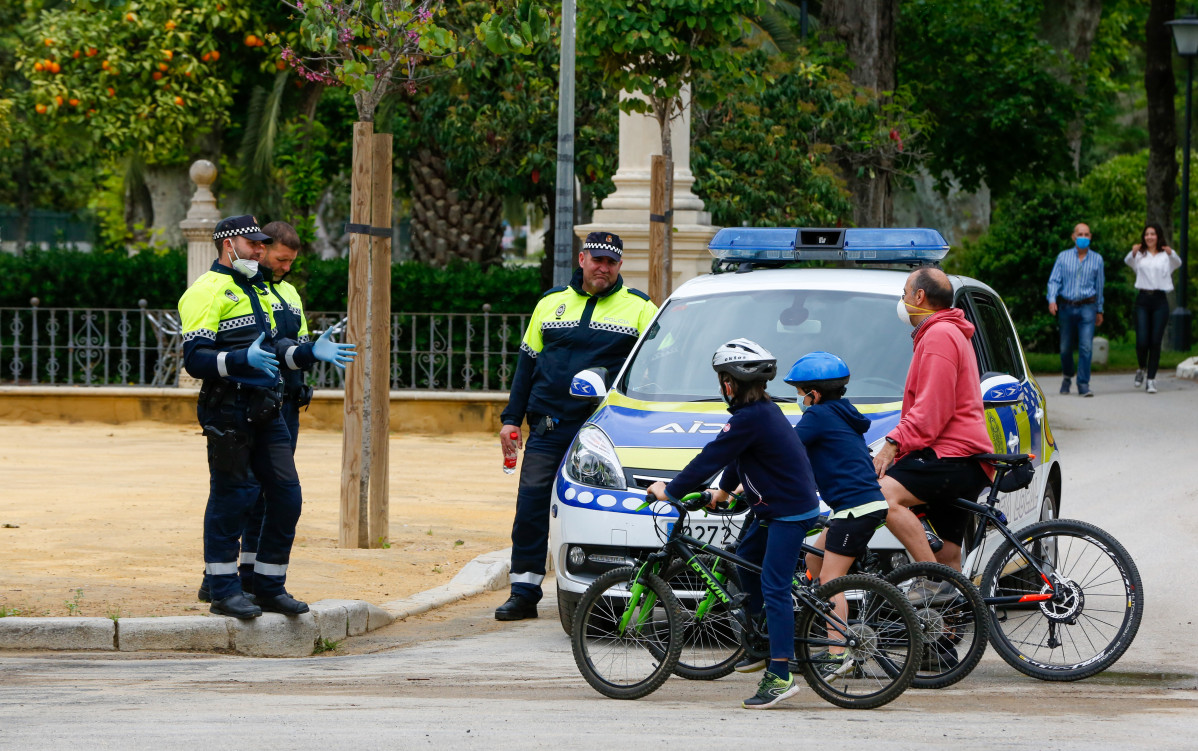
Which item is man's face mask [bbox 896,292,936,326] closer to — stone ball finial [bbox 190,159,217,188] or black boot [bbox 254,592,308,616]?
black boot [bbox 254,592,308,616]

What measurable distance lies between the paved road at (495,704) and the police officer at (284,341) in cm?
68

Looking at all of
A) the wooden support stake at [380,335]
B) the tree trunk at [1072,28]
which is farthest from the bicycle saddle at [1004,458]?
the tree trunk at [1072,28]

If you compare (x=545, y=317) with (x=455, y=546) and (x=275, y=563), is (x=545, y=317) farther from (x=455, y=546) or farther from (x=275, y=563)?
(x=455, y=546)

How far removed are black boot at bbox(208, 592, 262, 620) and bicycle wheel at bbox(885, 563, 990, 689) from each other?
291 cm

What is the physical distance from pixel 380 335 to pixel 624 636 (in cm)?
405

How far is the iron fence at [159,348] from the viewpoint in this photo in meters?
17.3

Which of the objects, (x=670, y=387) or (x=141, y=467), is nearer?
(x=670, y=387)

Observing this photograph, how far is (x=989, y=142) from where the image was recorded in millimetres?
26875

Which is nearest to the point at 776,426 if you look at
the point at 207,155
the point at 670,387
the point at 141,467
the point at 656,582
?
the point at 656,582

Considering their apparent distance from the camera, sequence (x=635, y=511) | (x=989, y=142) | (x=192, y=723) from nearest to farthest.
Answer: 1. (x=192, y=723)
2. (x=635, y=511)
3. (x=989, y=142)

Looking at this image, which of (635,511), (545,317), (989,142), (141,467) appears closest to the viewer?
(635,511)

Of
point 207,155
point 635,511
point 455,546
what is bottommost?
point 455,546

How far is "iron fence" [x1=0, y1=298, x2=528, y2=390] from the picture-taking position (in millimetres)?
17266

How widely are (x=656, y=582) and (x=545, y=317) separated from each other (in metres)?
2.46
